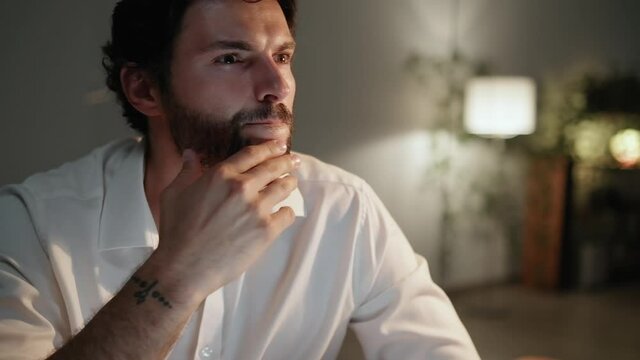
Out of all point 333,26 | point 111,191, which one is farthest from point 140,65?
point 333,26

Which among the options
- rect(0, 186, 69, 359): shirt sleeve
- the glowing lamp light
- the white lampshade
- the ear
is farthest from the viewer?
the glowing lamp light

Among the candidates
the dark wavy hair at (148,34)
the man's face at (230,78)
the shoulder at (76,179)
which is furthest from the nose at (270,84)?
the shoulder at (76,179)

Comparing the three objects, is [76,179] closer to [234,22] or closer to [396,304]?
[234,22]

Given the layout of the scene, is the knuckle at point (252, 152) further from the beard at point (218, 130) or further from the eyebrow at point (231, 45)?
the eyebrow at point (231, 45)

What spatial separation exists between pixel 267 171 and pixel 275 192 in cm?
3

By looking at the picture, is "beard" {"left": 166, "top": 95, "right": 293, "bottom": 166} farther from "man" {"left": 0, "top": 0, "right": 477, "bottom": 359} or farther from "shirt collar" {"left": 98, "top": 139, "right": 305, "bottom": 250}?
"shirt collar" {"left": 98, "top": 139, "right": 305, "bottom": 250}

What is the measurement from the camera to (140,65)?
127cm

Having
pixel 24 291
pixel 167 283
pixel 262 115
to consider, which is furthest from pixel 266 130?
pixel 24 291

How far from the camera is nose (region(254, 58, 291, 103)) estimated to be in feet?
3.39

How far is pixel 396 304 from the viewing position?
3.71ft

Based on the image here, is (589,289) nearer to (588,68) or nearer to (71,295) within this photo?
(588,68)

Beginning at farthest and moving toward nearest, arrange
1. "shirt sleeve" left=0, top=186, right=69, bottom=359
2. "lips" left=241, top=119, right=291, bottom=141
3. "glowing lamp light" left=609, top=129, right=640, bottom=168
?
"glowing lamp light" left=609, top=129, right=640, bottom=168 < "lips" left=241, top=119, right=291, bottom=141 < "shirt sleeve" left=0, top=186, right=69, bottom=359

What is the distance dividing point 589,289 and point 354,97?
7.43ft

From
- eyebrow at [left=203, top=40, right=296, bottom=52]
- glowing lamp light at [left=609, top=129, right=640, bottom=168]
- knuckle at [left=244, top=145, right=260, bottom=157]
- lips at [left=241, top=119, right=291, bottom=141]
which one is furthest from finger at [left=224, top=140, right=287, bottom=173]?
glowing lamp light at [left=609, top=129, right=640, bottom=168]
